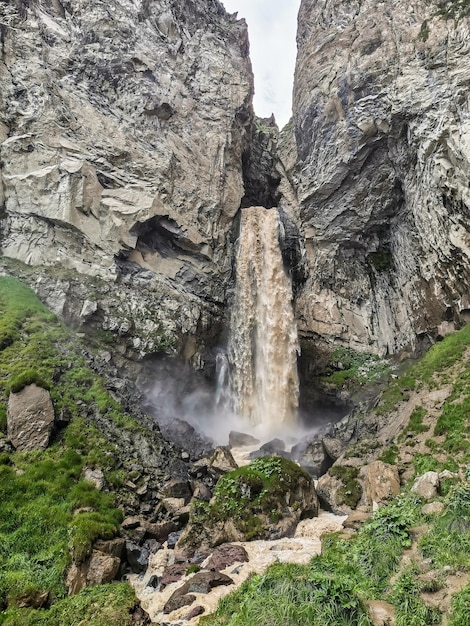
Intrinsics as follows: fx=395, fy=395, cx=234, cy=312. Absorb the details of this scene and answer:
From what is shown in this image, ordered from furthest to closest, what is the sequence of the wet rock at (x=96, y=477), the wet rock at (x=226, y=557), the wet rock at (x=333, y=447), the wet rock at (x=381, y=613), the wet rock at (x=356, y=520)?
the wet rock at (x=333, y=447), the wet rock at (x=96, y=477), the wet rock at (x=356, y=520), the wet rock at (x=226, y=557), the wet rock at (x=381, y=613)

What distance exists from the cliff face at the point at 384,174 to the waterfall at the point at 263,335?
375 cm

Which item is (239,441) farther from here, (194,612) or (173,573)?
(194,612)

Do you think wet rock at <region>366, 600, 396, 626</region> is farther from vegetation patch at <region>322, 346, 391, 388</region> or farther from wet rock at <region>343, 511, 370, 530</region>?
vegetation patch at <region>322, 346, 391, 388</region>

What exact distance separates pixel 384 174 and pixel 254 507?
2837cm

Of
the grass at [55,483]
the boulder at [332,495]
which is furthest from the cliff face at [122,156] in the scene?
the boulder at [332,495]

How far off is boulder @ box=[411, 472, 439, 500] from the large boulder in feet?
13.1

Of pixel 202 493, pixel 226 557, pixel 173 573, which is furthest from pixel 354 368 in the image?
pixel 173 573

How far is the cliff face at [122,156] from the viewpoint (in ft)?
92.5

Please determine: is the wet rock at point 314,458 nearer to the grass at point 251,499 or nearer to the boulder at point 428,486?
the grass at point 251,499

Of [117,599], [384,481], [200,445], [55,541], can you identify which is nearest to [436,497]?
[384,481]

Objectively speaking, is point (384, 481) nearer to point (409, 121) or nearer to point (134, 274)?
point (134, 274)

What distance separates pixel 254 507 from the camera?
1271 centimetres

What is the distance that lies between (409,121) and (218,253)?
57.4 feet

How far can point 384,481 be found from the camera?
13562mm
